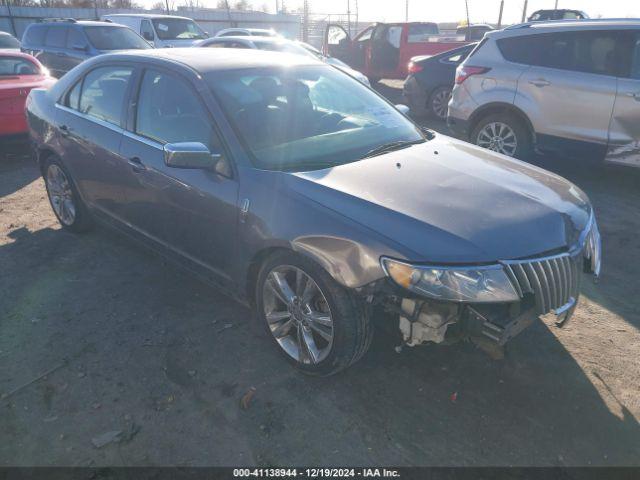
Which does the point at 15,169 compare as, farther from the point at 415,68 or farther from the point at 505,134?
A: the point at 415,68

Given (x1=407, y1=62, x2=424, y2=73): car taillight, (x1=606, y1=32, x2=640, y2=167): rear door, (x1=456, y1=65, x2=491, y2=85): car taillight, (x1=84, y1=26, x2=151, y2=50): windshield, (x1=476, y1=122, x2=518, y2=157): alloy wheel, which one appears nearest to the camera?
(x1=606, y1=32, x2=640, y2=167): rear door

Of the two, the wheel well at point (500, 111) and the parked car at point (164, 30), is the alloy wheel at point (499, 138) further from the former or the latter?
the parked car at point (164, 30)

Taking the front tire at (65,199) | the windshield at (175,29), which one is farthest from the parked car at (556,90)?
the windshield at (175,29)

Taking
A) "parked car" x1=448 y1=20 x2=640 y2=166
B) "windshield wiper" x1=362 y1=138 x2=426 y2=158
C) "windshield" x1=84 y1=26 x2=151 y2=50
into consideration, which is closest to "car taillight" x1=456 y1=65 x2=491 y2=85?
"parked car" x1=448 y1=20 x2=640 y2=166

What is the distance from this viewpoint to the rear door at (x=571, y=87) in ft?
18.4

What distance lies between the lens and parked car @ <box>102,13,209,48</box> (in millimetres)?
14023

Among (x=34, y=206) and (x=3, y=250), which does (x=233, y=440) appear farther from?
(x=34, y=206)

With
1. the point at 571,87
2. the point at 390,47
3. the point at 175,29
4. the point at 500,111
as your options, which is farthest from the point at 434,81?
the point at 175,29

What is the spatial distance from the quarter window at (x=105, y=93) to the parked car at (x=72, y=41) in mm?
7600

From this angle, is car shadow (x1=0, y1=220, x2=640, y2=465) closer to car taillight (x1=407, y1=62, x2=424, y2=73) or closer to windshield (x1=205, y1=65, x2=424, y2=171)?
windshield (x1=205, y1=65, x2=424, y2=171)

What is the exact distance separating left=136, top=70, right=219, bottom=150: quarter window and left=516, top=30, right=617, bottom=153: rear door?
4.54m

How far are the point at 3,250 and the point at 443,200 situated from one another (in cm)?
403

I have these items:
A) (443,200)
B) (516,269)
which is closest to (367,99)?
(443,200)

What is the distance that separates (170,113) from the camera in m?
3.36
